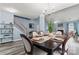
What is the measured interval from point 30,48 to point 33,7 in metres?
0.83

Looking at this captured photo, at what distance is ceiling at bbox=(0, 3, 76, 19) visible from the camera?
1944mm

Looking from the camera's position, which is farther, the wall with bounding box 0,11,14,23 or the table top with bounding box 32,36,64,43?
the table top with bounding box 32,36,64,43

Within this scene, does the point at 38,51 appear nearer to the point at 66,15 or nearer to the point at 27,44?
the point at 27,44

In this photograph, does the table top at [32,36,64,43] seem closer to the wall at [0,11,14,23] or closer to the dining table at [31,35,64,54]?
the dining table at [31,35,64,54]

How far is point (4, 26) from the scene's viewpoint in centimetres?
195

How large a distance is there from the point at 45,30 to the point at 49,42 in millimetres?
260

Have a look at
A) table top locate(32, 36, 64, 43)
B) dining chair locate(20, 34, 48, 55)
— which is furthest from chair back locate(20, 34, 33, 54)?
table top locate(32, 36, 64, 43)

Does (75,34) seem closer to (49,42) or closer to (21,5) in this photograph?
(49,42)

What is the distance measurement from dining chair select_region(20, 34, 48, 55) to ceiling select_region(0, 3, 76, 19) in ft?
1.50

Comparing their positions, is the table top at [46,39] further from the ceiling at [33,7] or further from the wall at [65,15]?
the ceiling at [33,7]

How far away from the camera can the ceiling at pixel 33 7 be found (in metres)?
1.94

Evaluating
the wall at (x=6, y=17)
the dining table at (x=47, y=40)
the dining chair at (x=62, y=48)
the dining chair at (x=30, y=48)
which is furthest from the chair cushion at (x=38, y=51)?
the wall at (x=6, y=17)

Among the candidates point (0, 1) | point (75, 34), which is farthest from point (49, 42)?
point (0, 1)

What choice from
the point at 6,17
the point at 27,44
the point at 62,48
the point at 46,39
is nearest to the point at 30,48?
the point at 27,44
